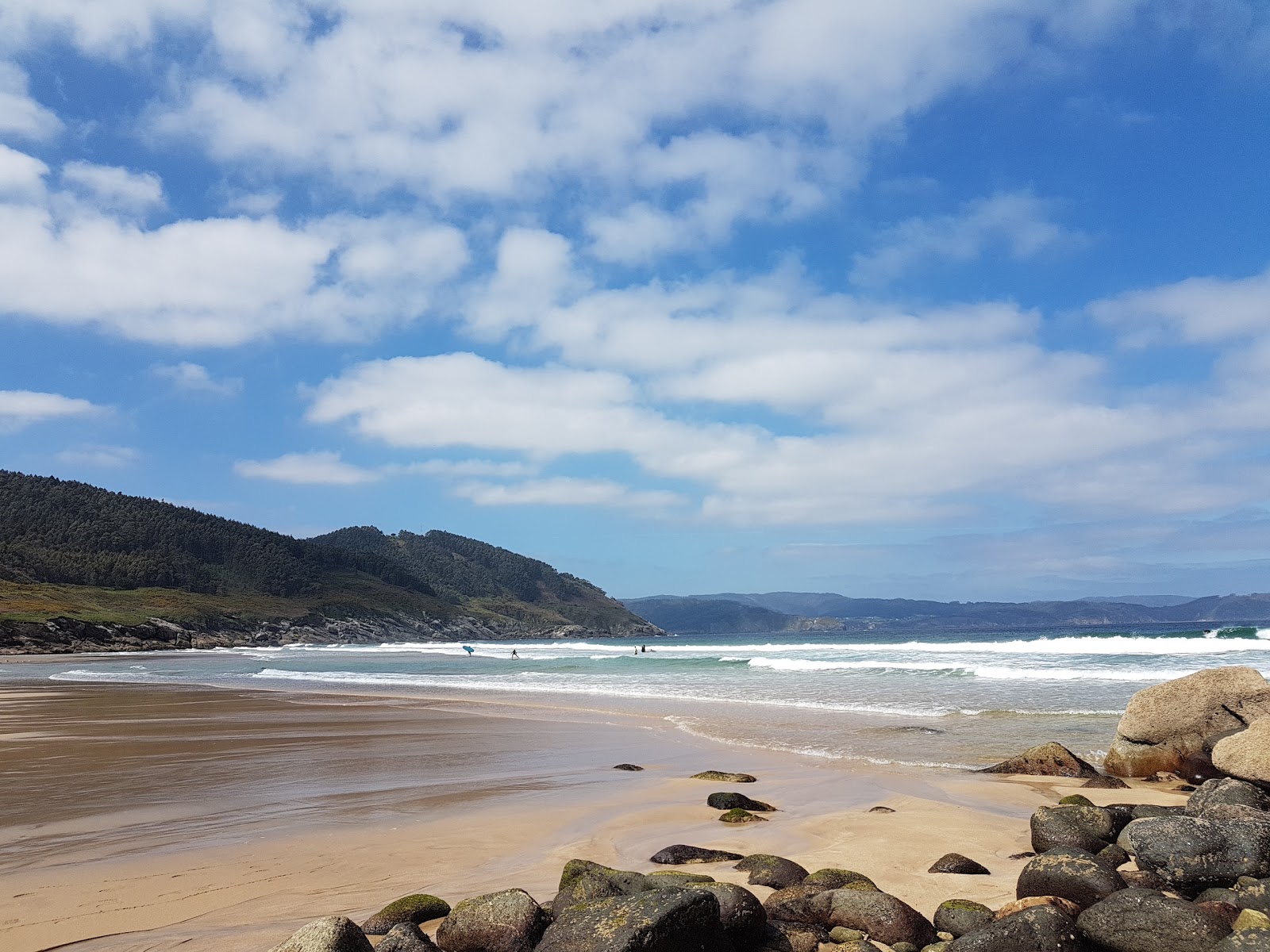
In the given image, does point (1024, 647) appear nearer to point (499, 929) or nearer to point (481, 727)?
point (481, 727)

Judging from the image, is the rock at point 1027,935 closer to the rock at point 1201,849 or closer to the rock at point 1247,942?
the rock at point 1247,942

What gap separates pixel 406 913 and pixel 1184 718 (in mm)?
11658

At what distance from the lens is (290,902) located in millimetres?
6215

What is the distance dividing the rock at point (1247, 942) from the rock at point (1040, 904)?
86 cm

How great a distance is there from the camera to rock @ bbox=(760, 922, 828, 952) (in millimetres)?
5102

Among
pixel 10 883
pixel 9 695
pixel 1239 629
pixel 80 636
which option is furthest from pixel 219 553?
pixel 10 883

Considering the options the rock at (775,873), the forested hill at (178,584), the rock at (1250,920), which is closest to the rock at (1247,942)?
the rock at (1250,920)

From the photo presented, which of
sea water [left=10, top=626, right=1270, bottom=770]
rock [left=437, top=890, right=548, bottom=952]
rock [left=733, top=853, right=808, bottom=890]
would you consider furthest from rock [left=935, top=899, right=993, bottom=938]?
sea water [left=10, top=626, right=1270, bottom=770]

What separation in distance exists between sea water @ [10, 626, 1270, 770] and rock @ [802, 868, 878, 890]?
24.4 ft

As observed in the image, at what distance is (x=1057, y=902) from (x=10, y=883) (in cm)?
800

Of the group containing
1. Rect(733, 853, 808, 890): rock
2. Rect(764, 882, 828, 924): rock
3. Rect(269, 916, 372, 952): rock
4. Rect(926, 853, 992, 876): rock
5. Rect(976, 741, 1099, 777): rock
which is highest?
Rect(269, 916, 372, 952): rock

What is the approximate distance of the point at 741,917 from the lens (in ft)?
16.2

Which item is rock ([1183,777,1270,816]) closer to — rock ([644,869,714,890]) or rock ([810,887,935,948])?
rock ([810,887,935,948])

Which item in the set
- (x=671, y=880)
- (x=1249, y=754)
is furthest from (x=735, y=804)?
(x=1249, y=754)
